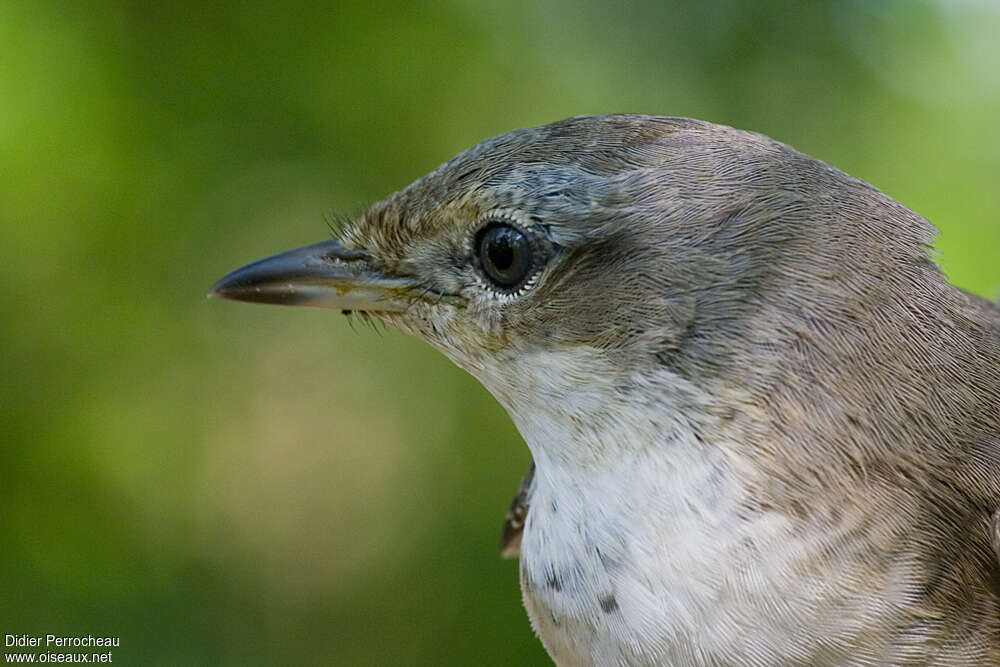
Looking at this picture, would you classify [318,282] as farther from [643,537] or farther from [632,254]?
[643,537]

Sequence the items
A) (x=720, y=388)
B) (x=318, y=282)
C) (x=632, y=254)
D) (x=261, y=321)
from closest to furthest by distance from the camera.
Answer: (x=720, y=388) → (x=632, y=254) → (x=318, y=282) → (x=261, y=321)

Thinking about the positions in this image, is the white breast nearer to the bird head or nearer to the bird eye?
the bird head

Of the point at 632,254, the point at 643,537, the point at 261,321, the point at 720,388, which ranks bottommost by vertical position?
the point at 643,537

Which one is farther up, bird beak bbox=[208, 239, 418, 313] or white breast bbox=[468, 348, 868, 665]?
bird beak bbox=[208, 239, 418, 313]

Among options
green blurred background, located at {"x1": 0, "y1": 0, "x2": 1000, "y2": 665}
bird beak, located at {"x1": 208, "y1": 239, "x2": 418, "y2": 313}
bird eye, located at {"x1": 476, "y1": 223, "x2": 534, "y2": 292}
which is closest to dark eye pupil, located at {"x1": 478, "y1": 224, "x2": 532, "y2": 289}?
bird eye, located at {"x1": 476, "y1": 223, "x2": 534, "y2": 292}

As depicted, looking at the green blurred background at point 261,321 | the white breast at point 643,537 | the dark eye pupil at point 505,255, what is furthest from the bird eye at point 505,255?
the green blurred background at point 261,321

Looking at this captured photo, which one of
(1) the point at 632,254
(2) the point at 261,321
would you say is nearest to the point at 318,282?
(1) the point at 632,254

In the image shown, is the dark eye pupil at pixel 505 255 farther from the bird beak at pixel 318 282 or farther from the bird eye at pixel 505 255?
the bird beak at pixel 318 282
